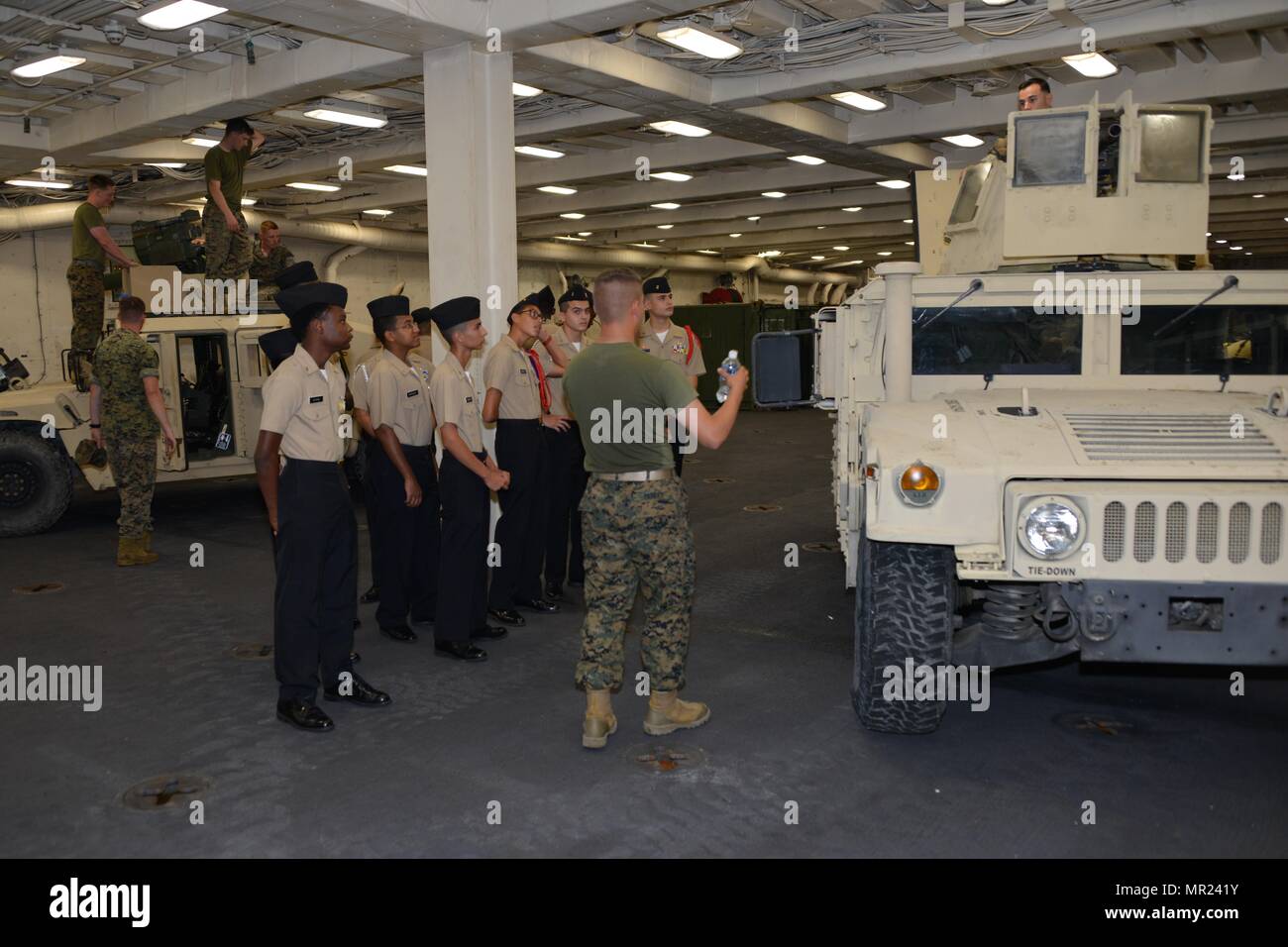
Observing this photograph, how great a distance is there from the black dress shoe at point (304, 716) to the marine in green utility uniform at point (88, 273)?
19.9 feet

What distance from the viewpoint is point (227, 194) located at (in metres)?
8.44

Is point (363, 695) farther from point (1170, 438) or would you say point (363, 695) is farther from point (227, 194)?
point (227, 194)

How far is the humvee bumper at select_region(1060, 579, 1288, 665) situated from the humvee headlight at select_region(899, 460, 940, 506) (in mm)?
568

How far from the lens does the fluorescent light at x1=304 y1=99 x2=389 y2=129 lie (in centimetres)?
1058

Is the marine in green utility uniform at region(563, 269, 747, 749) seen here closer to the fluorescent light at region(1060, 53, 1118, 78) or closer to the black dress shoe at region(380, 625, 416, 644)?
the black dress shoe at region(380, 625, 416, 644)

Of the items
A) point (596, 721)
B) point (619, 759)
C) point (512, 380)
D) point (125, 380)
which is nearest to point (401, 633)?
point (512, 380)

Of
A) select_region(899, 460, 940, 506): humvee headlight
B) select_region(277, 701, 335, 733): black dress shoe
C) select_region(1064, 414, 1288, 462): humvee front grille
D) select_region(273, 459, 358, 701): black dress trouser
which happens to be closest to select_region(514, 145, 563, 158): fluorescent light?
select_region(273, 459, 358, 701): black dress trouser

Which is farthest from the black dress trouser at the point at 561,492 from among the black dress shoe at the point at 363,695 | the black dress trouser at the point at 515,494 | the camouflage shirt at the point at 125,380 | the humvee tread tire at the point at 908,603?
the camouflage shirt at the point at 125,380

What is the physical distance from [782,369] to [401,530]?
2379mm

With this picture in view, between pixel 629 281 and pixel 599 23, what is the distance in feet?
12.1

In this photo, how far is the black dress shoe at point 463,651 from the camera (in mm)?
5309

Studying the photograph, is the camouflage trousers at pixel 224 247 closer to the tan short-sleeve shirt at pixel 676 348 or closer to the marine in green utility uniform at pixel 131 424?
the marine in green utility uniform at pixel 131 424
